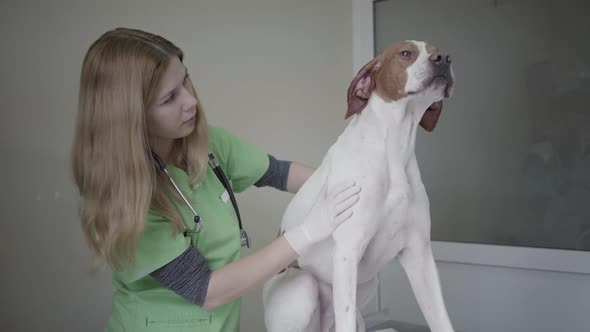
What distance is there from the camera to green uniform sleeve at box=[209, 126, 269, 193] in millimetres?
1537

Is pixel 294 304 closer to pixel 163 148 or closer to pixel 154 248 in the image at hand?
pixel 154 248

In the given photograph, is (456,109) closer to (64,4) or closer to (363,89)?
(363,89)

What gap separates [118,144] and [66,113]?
617mm

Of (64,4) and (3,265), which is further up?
(64,4)

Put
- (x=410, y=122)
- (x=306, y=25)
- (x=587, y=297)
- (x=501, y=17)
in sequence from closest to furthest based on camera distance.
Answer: (x=410, y=122) < (x=587, y=297) < (x=501, y=17) < (x=306, y=25)

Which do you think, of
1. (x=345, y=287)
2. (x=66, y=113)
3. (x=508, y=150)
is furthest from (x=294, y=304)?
(x=508, y=150)

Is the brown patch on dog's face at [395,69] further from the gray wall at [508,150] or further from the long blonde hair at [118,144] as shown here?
the gray wall at [508,150]

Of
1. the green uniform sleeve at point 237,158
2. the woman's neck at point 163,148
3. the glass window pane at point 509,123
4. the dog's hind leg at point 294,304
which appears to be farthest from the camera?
the glass window pane at point 509,123

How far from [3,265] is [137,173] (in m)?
0.71

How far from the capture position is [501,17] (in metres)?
2.16

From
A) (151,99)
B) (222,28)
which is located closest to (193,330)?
(151,99)

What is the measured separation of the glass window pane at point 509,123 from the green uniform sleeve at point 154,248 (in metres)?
1.46

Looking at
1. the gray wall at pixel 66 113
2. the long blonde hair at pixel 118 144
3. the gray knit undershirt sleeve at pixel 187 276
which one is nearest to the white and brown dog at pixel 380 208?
the gray knit undershirt sleeve at pixel 187 276

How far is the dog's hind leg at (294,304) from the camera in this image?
1.14 meters
